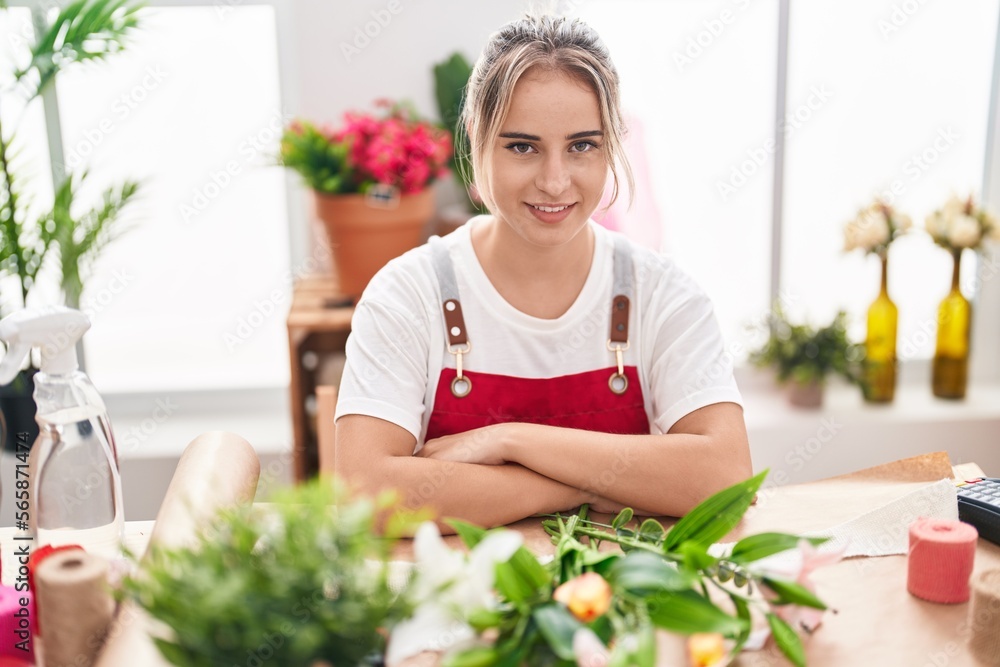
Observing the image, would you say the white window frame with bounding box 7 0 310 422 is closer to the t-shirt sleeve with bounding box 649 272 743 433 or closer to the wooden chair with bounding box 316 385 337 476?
the wooden chair with bounding box 316 385 337 476

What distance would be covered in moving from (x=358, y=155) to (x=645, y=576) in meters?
1.88

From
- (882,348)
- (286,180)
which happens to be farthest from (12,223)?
(882,348)

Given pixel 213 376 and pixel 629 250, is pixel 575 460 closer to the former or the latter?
pixel 629 250

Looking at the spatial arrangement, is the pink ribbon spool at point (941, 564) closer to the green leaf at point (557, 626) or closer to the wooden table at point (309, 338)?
the green leaf at point (557, 626)

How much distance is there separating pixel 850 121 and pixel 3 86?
250cm

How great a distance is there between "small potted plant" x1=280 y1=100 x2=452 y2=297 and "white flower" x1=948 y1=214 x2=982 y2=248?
1.48 metres

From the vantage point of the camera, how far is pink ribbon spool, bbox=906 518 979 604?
1024mm

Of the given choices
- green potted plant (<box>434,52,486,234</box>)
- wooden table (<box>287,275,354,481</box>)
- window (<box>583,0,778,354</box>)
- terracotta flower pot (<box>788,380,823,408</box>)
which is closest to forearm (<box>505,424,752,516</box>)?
wooden table (<box>287,275,354,481</box>)

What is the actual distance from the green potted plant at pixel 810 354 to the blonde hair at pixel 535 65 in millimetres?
1557

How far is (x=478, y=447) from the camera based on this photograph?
4.65 ft

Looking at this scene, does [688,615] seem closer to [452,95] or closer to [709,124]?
[452,95]

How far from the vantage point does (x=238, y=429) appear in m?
3.00

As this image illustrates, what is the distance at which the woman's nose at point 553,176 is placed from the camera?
146cm

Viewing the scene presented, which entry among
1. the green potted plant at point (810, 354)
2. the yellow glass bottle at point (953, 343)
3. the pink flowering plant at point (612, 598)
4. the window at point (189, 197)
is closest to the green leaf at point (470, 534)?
the pink flowering plant at point (612, 598)
